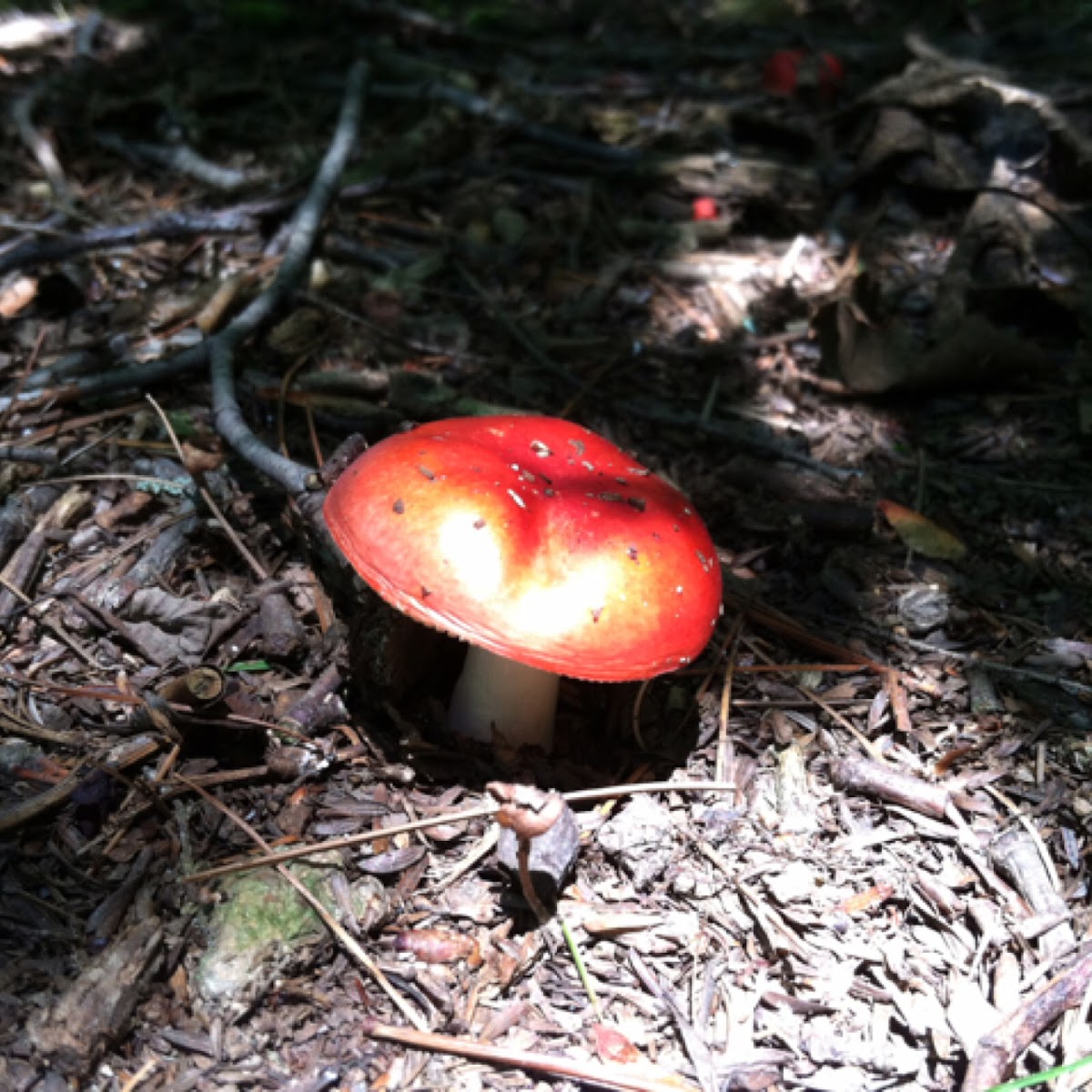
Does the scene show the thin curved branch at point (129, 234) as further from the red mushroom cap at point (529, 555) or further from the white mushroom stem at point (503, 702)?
the white mushroom stem at point (503, 702)

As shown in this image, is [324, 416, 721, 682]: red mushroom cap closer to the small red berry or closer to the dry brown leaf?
the dry brown leaf

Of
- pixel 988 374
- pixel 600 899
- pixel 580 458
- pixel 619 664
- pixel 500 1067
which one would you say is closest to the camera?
pixel 500 1067

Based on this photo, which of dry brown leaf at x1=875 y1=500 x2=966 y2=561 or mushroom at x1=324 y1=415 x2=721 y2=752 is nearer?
mushroom at x1=324 y1=415 x2=721 y2=752

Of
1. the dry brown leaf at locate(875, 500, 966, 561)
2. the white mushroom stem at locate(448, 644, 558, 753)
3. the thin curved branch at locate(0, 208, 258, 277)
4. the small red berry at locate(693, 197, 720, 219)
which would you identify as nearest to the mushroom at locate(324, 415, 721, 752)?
the white mushroom stem at locate(448, 644, 558, 753)

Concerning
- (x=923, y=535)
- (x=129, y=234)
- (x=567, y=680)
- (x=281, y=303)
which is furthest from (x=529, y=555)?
(x=129, y=234)

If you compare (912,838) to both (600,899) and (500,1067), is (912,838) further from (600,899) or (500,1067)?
(500,1067)

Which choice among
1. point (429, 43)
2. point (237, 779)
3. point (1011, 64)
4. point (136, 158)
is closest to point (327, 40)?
point (429, 43)
